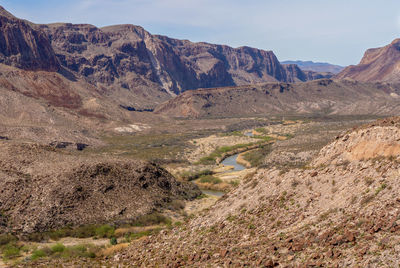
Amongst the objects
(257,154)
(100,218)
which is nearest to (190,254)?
(100,218)

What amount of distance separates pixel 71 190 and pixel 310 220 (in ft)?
94.0

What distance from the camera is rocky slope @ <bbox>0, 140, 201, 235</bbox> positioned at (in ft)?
133

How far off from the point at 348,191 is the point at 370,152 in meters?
5.18

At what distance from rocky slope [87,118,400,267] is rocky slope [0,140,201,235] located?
44.7 feet

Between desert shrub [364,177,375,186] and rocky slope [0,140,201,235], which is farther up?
desert shrub [364,177,375,186]

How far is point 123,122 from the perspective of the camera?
158875 mm

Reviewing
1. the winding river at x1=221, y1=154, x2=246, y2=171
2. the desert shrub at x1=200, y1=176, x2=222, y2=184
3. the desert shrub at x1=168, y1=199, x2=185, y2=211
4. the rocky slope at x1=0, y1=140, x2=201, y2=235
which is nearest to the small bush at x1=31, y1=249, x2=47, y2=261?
the rocky slope at x1=0, y1=140, x2=201, y2=235

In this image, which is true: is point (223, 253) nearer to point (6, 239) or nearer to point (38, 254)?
point (38, 254)

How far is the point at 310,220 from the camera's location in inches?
918

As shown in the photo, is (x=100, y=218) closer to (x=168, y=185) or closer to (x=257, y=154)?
(x=168, y=185)

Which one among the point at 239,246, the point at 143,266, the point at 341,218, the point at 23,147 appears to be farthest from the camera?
the point at 23,147

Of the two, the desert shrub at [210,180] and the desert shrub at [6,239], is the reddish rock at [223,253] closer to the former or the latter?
the desert shrub at [6,239]

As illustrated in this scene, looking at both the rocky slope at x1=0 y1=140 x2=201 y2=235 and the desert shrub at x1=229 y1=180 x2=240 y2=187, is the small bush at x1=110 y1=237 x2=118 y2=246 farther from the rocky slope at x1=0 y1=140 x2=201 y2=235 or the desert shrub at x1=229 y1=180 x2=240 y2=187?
the desert shrub at x1=229 y1=180 x2=240 y2=187

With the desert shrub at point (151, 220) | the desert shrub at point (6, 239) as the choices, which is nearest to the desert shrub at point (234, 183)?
the desert shrub at point (151, 220)
